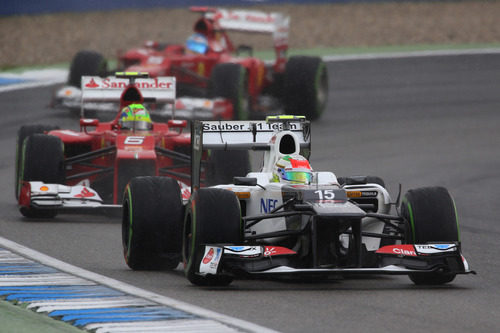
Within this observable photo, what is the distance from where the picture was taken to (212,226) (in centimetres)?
1012

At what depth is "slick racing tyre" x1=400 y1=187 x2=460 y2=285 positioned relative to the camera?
34.3ft

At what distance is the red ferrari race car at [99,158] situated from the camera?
15.3 metres

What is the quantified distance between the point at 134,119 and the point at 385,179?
16.9 feet

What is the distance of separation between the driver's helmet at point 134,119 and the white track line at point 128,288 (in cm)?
389

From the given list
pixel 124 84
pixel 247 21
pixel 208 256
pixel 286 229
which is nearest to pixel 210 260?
pixel 208 256

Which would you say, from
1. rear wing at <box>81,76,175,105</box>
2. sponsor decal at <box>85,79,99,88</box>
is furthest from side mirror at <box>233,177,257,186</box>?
sponsor decal at <box>85,79,99,88</box>

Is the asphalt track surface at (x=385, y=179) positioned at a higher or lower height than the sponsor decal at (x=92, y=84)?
lower

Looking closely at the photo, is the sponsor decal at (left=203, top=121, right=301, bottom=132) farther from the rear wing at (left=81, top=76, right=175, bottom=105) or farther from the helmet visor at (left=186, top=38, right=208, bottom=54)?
the helmet visor at (left=186, top=38, right=208, bottom=54)

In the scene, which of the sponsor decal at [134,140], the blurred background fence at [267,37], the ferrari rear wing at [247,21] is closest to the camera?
the sponsor decal at [134,140]

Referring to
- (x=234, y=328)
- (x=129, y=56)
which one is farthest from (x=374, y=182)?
(x=129, y=56)

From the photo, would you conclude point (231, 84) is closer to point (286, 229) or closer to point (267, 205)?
point (267, 205)

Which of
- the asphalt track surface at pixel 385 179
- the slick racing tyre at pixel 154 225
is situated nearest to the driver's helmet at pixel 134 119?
the asphalt track surface at pixel 385 179

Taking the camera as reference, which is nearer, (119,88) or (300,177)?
(300,177)

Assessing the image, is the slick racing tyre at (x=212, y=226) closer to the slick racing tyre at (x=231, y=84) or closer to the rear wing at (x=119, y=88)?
the rear wing at (x=119, y=88)
